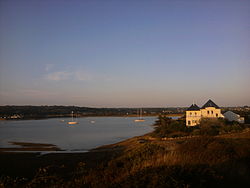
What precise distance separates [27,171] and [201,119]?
2855 centimetres

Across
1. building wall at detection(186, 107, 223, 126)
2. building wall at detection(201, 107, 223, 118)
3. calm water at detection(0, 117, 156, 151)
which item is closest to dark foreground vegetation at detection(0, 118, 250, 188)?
calm water at detection(0, 117, 156, 151)

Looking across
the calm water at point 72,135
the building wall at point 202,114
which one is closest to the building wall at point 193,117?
the building wall at point 202,114

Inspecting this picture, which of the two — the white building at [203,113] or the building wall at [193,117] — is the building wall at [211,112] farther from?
the building wall at [193,117]

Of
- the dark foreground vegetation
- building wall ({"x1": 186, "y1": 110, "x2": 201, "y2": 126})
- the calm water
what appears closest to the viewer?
the dark foreground vegetation

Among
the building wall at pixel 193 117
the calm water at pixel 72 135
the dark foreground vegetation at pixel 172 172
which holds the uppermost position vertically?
the dark foreground vegetation at pixel 172 172

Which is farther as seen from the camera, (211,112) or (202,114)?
(202,114)

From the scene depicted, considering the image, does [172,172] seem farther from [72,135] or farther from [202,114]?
[72,135]

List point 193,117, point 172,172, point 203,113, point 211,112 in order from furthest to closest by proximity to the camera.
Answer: point 193,117
point 203,113
point 211,112
point 172,172

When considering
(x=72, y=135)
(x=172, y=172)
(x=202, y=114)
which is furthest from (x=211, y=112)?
(x=172, y=172)

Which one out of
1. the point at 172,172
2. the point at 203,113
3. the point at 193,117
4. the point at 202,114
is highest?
the point at 172,172

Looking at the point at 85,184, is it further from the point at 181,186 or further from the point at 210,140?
the point at 210,140

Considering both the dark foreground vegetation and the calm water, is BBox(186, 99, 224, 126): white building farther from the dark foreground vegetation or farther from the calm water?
the dark foreground vegetation

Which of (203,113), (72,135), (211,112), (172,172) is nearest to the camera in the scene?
(172,172)

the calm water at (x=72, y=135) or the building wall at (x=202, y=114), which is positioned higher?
the building wall at (x=202, y=114)
